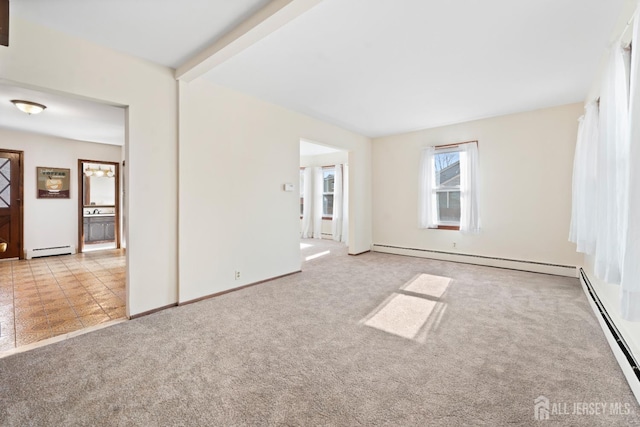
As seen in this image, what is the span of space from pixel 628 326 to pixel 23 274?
730 cm

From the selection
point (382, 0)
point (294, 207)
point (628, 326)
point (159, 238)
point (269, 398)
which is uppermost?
point (382, 0)

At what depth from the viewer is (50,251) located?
223 inches

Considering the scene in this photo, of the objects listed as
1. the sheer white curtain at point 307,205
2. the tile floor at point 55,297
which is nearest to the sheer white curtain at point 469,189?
the sheer white curtain at point 307,205

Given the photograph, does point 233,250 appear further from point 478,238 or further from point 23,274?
point 478,238

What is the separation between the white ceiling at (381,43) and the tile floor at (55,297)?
2621 millimetres

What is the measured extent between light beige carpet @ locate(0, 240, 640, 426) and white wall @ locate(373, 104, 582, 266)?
59.9 inches

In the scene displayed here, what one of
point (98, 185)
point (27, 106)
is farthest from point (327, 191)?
point (98, 185)

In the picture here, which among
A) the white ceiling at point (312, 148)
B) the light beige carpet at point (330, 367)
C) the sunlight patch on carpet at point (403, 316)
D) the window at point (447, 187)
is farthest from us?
the white ceiling at point (312, 148)

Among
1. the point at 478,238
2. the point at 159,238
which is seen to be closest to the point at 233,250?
the point at 159,238

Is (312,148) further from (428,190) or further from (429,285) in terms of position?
(429,285)

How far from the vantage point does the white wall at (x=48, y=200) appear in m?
5.40

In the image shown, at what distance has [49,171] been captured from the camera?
223 inches

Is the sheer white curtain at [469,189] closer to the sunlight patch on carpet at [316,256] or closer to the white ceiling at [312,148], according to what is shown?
the sunlight patch on carpet at [316,256]

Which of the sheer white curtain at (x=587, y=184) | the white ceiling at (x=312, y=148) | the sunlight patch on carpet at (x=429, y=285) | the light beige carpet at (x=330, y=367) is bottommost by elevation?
the light beige carpet at (x=330, y=367)
